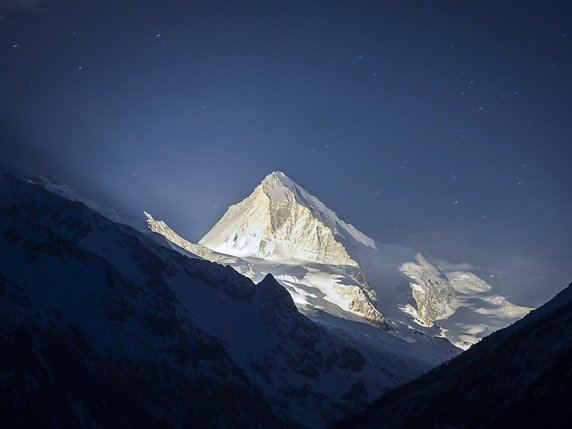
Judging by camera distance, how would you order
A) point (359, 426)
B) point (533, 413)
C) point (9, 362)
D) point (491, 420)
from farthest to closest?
point (9, 362) → point (359, 426) → point (491, 420) → point (533, 413)

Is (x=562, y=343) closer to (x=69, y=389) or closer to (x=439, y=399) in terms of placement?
(x=439, y=399)

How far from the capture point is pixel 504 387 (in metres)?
116

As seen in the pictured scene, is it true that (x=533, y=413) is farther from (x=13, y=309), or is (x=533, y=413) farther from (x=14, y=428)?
(x=13, y=309)

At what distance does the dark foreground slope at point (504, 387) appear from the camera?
10162cm

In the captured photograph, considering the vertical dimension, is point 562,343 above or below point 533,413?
above

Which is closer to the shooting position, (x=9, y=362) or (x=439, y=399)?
(x=439, y=399)

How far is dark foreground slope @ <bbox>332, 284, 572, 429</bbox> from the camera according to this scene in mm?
101625

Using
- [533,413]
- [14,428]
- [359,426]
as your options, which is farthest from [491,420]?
[14,428]

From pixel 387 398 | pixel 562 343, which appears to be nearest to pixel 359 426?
pixel 387 398

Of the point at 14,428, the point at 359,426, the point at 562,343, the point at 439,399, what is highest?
the point at 562,343

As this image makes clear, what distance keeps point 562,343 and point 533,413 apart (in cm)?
1944

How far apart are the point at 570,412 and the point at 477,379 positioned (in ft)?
111

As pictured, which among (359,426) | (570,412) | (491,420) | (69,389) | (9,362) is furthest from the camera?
(69,389)

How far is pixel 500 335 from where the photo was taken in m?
152
